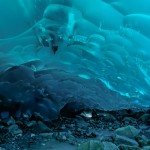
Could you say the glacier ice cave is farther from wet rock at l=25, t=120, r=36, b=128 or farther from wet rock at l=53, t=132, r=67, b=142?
wet rock at l=53, t=132, r=67, b=142

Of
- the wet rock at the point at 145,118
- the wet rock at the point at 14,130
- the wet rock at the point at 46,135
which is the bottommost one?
the wet rock at the point at 46,135

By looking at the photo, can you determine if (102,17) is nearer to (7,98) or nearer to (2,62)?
(2,62)

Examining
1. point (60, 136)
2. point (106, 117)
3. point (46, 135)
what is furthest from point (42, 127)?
point (106, 117)

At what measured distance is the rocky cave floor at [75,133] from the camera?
4520 millimetres

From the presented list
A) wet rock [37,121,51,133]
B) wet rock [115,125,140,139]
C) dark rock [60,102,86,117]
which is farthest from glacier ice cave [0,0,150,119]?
wet rock [115,125,140,139]

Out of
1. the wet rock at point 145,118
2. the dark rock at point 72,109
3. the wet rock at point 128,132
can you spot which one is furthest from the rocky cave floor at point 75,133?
the wet rock at point 145,118

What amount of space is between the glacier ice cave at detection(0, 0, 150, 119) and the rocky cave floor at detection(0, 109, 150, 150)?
40 cm

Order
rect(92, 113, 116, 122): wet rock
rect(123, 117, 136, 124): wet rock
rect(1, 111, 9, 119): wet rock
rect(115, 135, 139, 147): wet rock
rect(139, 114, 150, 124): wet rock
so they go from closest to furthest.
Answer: rect(115, 135, 139, 147): wet rock → rect(1, 111, 9, 119): wet rock → rect(92, 113, 116, 122): wet rock → rect(123, 117, 136, 124): wet rock → rect(139, 114, 150, 124): wet rock

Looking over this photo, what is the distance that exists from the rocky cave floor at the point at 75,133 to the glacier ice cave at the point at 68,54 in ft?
1.32

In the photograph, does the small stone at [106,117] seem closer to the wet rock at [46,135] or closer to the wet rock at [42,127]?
→ the wet rock at [42,127]

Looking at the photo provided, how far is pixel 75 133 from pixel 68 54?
72.0 inches

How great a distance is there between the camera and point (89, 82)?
6766mm

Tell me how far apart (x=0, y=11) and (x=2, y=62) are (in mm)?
1036

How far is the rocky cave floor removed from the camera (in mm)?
4520
